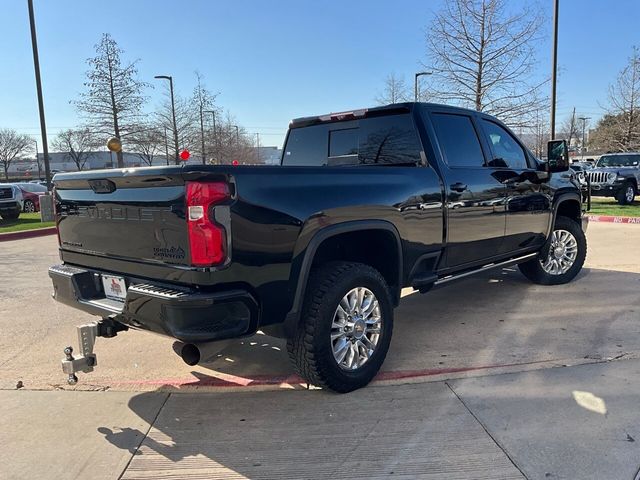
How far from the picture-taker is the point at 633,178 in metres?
17.3

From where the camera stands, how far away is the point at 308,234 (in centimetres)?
319

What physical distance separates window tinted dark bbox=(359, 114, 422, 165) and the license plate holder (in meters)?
2.36

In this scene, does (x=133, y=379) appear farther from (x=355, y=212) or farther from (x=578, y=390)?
(x=578, y=390)

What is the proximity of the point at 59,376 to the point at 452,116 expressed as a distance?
400cm

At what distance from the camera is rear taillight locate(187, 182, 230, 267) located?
275cm

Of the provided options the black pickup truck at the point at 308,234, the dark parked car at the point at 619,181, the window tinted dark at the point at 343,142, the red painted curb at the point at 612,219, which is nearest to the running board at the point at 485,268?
the black pickup truck at the point at 308,234

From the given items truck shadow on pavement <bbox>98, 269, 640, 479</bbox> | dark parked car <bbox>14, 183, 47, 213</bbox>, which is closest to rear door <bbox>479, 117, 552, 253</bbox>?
truck shadow on pavement <bbox>98, 269, 640, 479</bbox>

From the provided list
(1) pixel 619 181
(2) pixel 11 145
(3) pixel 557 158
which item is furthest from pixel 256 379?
(2) pixel 11 145

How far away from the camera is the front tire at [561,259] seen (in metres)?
6.40

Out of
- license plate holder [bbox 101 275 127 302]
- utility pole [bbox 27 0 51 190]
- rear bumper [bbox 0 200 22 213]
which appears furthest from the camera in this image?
rear bumper [bbox 0 200 22 213]

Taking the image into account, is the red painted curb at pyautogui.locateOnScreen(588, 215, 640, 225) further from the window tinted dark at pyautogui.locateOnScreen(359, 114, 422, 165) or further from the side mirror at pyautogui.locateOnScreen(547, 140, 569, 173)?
the window tinted dark at pyautogui.locateOnScreen(359, 114, 422, 165)

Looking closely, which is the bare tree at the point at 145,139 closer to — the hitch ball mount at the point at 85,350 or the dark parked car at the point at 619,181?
the dark parked car at the point at 619,181

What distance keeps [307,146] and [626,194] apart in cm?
1604

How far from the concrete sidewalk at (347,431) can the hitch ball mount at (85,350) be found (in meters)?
0.31
